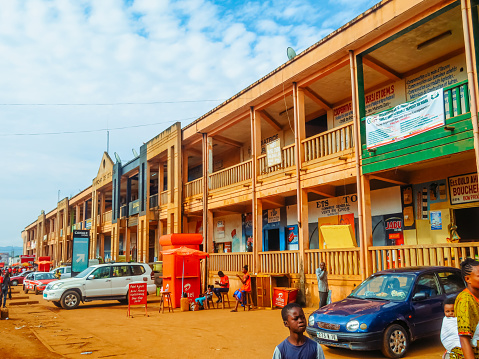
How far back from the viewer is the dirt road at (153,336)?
27.8 ft

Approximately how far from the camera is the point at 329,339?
8.08 m

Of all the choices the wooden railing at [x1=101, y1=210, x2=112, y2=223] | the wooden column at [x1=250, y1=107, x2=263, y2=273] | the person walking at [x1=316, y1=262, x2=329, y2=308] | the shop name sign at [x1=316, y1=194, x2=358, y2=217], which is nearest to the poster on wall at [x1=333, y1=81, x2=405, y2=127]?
the shop name sign at [x1=316, y1=194, x2=358, y2=217]

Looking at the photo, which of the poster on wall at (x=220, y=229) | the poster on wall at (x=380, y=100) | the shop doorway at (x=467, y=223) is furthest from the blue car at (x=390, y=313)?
the poster on wall at (x=220, y=229)

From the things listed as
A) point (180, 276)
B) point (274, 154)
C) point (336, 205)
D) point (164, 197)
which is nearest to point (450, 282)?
point (336, 205)

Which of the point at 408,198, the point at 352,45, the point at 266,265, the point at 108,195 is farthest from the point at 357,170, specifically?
the point at 108,195

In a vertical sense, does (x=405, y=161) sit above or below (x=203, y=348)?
above

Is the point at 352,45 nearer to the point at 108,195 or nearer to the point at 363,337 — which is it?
the point at 363,337

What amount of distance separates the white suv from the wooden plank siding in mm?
10442

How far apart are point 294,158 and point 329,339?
9.36 metres

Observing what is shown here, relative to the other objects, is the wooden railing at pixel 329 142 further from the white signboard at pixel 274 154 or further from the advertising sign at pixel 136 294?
the advertising sign at pixel 136 294

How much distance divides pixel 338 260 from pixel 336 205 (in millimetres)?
3787

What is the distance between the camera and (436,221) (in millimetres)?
14008

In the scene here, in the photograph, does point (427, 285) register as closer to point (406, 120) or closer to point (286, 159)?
point (406, 120)

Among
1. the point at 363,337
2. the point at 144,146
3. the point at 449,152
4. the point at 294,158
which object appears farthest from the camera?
the point at 144,146
